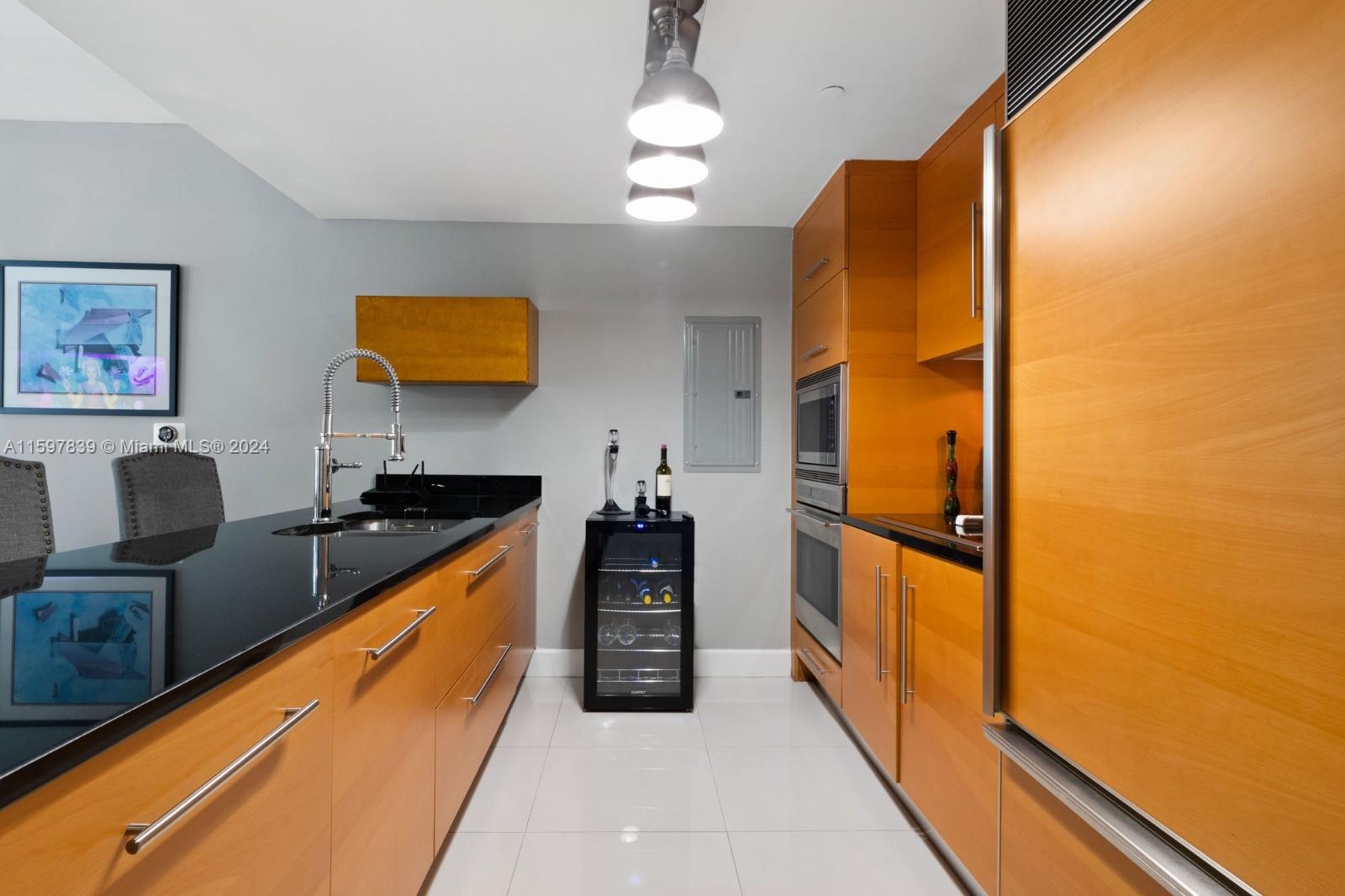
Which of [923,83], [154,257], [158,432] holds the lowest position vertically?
[158,432]

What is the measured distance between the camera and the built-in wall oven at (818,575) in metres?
2.62

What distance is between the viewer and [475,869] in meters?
1.79

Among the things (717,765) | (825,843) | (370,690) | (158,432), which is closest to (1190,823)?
(370,690)

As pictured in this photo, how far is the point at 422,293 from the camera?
3.39 meters

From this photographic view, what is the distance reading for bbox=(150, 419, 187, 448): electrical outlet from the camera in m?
3.23

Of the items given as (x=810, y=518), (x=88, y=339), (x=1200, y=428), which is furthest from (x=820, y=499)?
(x=88, y=339)

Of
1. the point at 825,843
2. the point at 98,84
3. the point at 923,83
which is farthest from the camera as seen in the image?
the point at 98,84

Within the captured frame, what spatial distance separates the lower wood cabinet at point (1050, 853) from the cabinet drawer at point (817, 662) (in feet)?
4.59

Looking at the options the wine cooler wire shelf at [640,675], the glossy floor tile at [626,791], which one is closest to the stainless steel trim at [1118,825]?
the glossy floor tile at [626,791]

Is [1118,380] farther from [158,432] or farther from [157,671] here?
[158,432]

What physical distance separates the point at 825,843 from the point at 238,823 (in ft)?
5.46

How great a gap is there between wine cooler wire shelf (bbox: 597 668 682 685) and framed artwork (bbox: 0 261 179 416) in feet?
8.20

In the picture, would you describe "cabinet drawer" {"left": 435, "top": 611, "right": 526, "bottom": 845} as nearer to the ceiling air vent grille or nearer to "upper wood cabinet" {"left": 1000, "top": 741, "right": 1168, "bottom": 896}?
"upper wood cabinet" {"left": 1000, "top": 741, "right": 1168, "bottom": 896}

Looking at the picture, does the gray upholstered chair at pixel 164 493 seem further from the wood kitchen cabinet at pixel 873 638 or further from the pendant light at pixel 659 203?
the wood kitchen cabinet at pixel 873 638
